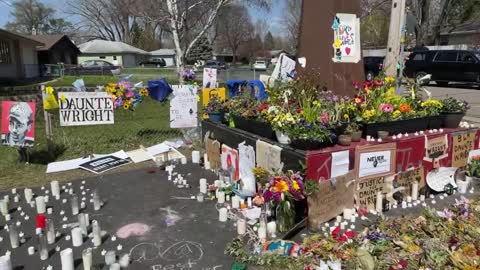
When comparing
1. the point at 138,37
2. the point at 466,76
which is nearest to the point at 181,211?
the point at 466,76

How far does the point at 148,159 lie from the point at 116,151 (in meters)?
0.92

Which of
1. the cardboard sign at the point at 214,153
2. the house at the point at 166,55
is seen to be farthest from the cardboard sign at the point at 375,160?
the house at the point at 166,55

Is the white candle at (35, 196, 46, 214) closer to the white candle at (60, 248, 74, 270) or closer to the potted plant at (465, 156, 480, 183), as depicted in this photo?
the white candle at (60, 248, 74, 270)

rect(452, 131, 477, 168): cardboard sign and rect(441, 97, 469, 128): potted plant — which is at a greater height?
rect(441, 97, 469, 128): potted plant

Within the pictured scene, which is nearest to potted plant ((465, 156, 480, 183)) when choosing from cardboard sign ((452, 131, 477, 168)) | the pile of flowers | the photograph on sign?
cardboard sign ((452, 131, 477, 168))

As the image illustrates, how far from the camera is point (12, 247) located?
347cm

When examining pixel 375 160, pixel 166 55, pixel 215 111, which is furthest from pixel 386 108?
pixel 166 55

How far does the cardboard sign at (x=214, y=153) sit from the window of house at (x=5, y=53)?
25181 millimetres

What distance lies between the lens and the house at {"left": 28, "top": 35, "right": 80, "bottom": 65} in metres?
37.8

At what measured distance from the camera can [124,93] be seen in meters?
7.04

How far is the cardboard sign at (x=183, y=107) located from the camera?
7.21 metres

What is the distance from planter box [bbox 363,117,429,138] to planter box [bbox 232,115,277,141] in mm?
1118

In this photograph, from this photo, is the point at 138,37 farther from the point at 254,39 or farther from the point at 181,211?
the point at 181,211

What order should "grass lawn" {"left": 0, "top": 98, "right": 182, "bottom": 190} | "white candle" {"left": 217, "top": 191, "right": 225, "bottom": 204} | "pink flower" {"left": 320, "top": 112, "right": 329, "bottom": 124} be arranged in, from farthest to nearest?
"grass lawn" {"left": 0, "top": 98, "right": 182, "bottom": 190} < "white candle" {"left": 217, "top": 191, "right": 225, "bottom": 204} < "pink flower" {"left": 320, "top": 112, "right": 329, "bottom": 124}
